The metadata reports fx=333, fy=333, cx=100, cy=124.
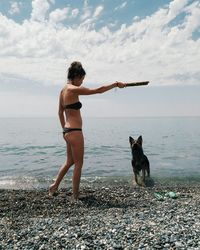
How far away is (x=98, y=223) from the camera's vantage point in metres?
5.72

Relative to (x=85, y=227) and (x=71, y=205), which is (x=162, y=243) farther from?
(x=71, y=205)

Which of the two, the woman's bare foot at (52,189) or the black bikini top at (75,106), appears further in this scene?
the woman's bare foot at (52,189)

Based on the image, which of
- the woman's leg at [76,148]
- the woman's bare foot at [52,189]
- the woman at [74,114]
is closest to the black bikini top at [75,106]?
the woman at [74,114]

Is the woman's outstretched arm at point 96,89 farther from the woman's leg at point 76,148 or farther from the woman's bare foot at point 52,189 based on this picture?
the woman's bare foot at point 52,189

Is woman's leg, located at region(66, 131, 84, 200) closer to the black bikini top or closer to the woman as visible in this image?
the woman

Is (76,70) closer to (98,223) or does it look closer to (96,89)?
(96,89)

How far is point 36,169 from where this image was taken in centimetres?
1642

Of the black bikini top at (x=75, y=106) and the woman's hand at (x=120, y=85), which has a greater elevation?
the woman's hand at (x=120, y=85)

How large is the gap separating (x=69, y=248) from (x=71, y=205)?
2534 millimetres

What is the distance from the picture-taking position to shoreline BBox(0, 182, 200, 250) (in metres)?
4.88

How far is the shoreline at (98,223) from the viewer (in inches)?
192

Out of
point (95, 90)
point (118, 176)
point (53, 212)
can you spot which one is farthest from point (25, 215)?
point (118, 176)

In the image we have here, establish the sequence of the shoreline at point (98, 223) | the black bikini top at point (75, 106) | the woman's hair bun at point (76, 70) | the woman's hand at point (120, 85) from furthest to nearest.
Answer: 1. the black bikini top at point (75, 106)
2. the woman's hair bun at point (76, 70)
3. the woman's hand at point (120, 85)
4. the shoreline at point (98, 223)

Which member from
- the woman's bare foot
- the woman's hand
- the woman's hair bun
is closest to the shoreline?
the woman's bare foot
